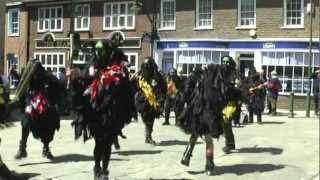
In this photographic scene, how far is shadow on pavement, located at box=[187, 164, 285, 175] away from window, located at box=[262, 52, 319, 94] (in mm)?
19344

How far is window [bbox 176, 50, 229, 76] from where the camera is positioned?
1320 inches

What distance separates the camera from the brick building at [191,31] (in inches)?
1216

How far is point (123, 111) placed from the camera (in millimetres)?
9188

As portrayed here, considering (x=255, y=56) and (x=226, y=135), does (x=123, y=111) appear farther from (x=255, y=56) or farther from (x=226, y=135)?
(x=255, y=56)

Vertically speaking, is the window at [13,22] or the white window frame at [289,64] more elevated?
the window at [13,22]

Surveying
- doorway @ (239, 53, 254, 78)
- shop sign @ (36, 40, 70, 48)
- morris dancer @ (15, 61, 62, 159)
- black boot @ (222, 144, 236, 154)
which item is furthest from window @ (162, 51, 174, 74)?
morris dancer @ (15, 61, 62, 159)

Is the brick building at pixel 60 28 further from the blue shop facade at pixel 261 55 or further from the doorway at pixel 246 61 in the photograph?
the doorway at pixel 246 61

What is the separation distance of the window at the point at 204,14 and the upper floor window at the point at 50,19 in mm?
11169

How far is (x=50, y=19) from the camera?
42.9 m

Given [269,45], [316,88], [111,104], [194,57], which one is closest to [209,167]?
[111,104]

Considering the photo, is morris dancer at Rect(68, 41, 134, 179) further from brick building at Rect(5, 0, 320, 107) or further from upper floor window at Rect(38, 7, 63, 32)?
upper floor window at Rect(38, 7, 63, 32)

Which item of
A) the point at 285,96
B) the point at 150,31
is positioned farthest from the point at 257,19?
the point at 150,31

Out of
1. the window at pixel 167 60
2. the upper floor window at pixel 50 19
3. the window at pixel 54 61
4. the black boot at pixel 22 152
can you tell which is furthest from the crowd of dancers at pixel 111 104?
the upper floor window at pixel 50 19

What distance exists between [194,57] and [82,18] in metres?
9.32
